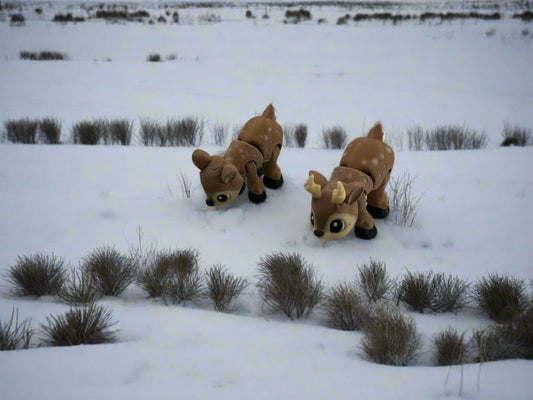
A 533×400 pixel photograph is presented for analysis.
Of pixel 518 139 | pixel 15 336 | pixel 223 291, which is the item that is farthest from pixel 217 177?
pixel 518 139

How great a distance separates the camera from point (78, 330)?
6.52ft

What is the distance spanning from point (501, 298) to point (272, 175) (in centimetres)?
218

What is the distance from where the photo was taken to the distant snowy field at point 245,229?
175 cm

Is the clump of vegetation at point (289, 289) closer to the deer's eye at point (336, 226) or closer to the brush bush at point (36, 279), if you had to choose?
the deer's eye at point (336, 226)

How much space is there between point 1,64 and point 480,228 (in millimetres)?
12668

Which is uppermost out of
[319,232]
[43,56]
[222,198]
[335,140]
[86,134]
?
[43,56]

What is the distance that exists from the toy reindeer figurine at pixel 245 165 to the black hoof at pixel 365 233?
3.12ft

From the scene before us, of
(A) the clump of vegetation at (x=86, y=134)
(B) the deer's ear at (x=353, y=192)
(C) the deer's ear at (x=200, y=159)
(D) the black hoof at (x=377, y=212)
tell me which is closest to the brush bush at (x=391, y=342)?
(B) the deer's ear at (x=353, y=192)

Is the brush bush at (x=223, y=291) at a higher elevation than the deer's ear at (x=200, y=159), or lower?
lower

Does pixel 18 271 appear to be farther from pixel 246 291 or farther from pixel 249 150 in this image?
pixel 249 150

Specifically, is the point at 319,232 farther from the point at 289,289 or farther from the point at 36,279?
the point at 36,279

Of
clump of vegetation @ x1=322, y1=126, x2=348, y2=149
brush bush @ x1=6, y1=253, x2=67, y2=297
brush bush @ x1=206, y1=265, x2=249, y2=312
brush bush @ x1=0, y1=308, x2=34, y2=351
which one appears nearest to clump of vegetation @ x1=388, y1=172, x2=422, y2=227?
brush bush @ x1=206, y1=265, x2=249, y2=312

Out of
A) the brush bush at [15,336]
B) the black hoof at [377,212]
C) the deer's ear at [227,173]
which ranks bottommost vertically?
the brush bush at [15,336]

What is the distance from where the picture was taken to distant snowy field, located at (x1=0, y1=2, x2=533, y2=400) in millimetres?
1752
